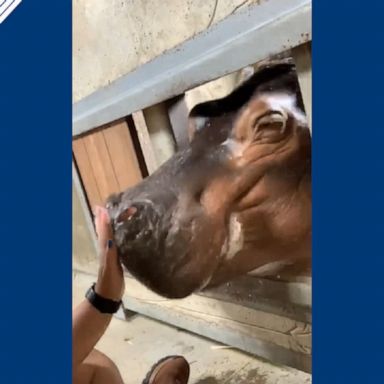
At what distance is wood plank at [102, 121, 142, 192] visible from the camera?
3.53 ft

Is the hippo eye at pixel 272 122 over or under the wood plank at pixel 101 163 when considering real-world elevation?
over

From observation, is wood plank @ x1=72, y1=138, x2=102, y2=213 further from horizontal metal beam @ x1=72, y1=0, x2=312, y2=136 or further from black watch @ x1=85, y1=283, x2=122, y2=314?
black watch @ x1=85, y1=283, x2=122, y2=314

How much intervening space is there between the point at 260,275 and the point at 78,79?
65 cm

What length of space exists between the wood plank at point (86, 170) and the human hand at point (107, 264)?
1.35 ft

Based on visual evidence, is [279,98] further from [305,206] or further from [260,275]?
[260,275]

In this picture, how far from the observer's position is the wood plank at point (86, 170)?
1.22 meters

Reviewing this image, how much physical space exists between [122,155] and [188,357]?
418 millimetres

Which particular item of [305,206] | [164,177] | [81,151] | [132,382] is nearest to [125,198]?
[164,177]

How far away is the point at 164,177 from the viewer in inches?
29.9

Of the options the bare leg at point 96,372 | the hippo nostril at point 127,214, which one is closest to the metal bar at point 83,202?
the bare leg at point 96,372

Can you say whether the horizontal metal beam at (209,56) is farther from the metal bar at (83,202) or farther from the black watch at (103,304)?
the black watch at (103,304)

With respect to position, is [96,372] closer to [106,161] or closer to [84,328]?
[84,328]
